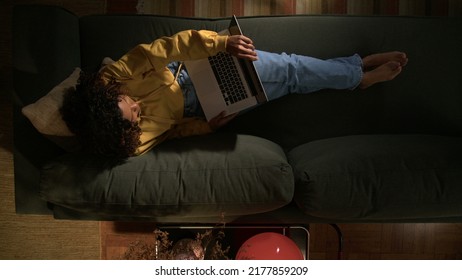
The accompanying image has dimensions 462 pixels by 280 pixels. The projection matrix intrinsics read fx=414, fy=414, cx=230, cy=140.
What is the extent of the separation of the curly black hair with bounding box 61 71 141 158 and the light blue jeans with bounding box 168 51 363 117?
27 centimetres

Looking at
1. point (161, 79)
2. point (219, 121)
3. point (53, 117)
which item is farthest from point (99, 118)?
point (219, 121)

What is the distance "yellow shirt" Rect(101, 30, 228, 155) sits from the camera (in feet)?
4.51

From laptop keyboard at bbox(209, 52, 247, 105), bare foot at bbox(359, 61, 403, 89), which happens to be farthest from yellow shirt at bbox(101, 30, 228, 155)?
bare foot at bbox(359, 61, 403, 89)

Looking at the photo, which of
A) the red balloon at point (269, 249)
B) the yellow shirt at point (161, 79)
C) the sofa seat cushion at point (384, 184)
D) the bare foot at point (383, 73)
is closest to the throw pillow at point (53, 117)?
the yellow shirt at point (161, 79)

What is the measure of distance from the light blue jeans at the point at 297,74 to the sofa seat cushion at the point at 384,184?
30 centimetres

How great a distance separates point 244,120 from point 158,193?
0.48 m

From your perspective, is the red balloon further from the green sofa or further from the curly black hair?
the curly black hair

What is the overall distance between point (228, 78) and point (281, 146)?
1.19 ft

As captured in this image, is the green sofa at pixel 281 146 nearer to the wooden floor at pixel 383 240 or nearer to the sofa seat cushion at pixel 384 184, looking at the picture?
the sofa seat cushion at pixel 384 184

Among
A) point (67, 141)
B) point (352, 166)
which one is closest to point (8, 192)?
point (67, 141)

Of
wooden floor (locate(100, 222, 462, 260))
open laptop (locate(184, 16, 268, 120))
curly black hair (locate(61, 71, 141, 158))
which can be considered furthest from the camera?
wooden floor (locate(100, 222, 462, 260))

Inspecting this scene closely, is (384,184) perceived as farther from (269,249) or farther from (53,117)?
(53,117)
